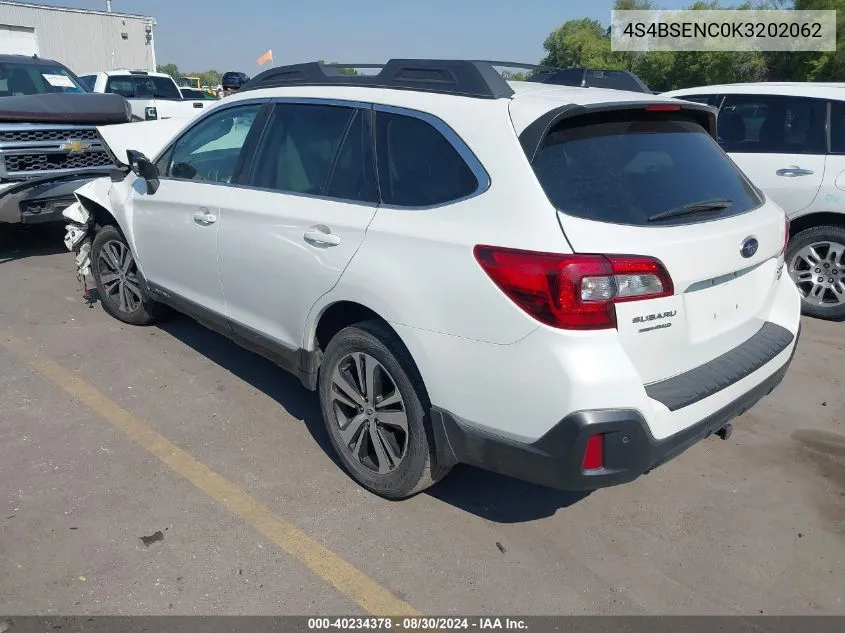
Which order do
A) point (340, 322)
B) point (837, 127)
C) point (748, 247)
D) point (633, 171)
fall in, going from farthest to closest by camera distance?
point (837, 127)
point (340, 322)
point (748, 247)
point (633, 171)

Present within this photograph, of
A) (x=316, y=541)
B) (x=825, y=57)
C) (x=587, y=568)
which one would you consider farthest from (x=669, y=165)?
(x=825, y=57)

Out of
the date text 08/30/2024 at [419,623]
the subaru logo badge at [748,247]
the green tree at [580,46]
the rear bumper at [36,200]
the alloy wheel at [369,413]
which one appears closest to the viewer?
the date text 08/30/2024 at [419,623]

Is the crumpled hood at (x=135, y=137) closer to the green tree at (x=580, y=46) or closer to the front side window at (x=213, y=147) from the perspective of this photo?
the front side window at (x=213, y=147)

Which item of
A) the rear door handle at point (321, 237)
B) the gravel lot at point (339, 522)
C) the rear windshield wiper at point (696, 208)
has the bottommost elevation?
the gravel lot at point (339, 522)

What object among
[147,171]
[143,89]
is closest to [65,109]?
[147,171]

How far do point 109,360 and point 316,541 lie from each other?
2.56 meters

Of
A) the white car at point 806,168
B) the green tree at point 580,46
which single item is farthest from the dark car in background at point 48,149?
the green tree at point 580,46

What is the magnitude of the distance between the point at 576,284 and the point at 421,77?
1286 mm

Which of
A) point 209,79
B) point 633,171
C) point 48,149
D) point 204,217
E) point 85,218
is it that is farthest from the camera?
point 209,79

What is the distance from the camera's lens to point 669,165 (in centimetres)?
284

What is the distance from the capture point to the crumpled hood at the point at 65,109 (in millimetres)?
7012

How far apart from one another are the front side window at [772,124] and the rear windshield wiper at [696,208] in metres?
3.39

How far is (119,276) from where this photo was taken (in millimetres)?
5207

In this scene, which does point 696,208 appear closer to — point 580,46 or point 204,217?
point 204,217
